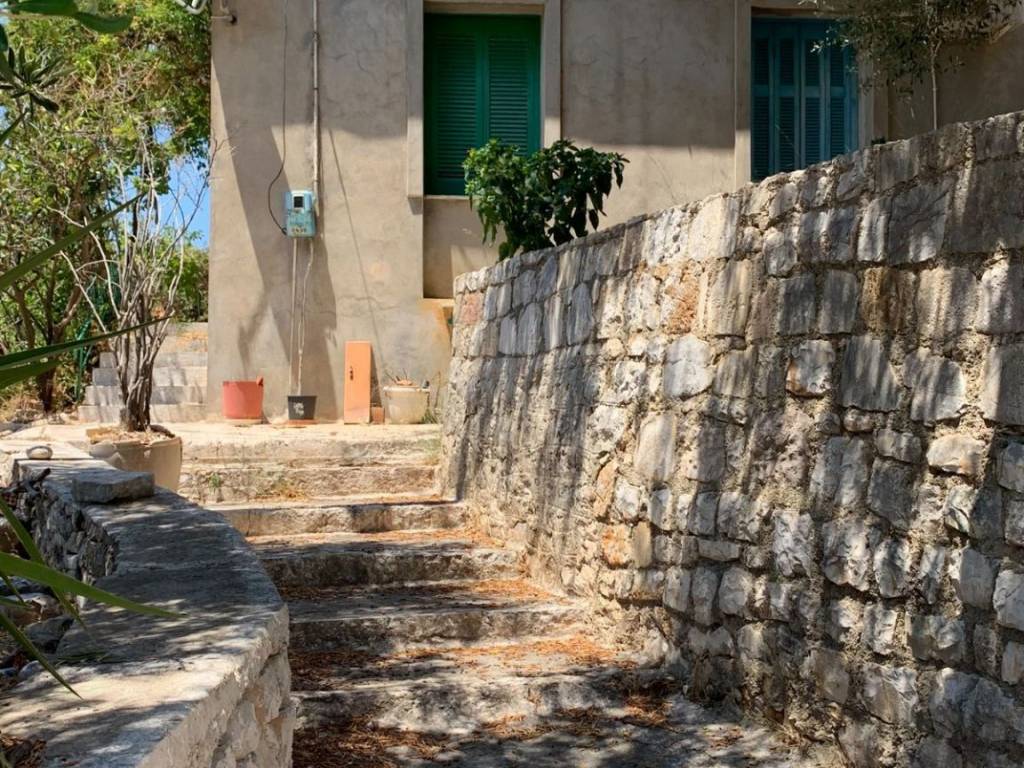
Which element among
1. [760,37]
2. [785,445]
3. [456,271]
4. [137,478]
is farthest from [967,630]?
[760,37]

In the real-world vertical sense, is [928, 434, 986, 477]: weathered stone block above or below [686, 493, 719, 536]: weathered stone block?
above

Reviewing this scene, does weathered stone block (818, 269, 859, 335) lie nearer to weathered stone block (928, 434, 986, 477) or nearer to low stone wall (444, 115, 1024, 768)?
low stone wall (444, 115, 1024, 768)

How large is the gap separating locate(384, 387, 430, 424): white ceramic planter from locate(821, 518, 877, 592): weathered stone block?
→ 6386 mm

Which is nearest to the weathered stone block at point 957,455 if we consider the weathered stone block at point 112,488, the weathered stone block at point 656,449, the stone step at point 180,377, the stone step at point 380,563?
the weathered stone block at point 656,449

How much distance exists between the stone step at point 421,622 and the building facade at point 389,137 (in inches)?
183

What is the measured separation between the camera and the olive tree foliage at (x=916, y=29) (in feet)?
31.8

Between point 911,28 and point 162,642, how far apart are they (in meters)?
8.65

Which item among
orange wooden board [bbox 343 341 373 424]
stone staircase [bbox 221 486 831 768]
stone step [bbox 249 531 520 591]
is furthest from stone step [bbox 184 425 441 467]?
stone step [bbox 249 531 520 591]

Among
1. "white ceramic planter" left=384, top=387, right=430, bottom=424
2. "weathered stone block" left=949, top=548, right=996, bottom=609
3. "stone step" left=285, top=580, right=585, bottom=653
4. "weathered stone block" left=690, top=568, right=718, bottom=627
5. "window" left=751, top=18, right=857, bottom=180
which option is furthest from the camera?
"window" left=751, top=18, right=857, bottom=180

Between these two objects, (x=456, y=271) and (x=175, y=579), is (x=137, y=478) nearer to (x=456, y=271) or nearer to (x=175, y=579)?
(x=175, y=579)

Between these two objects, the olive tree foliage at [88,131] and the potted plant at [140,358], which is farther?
the olive tree foliage at [88,131]

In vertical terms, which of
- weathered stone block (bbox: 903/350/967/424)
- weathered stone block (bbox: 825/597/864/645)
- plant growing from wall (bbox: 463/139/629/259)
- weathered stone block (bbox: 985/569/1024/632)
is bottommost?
weathered stone block (bbox: 825/597/864/645)

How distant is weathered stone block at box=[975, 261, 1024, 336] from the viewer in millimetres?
3100

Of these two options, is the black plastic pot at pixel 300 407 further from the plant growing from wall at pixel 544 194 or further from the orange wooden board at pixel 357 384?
the plant growing from wall at pixel 544 194
